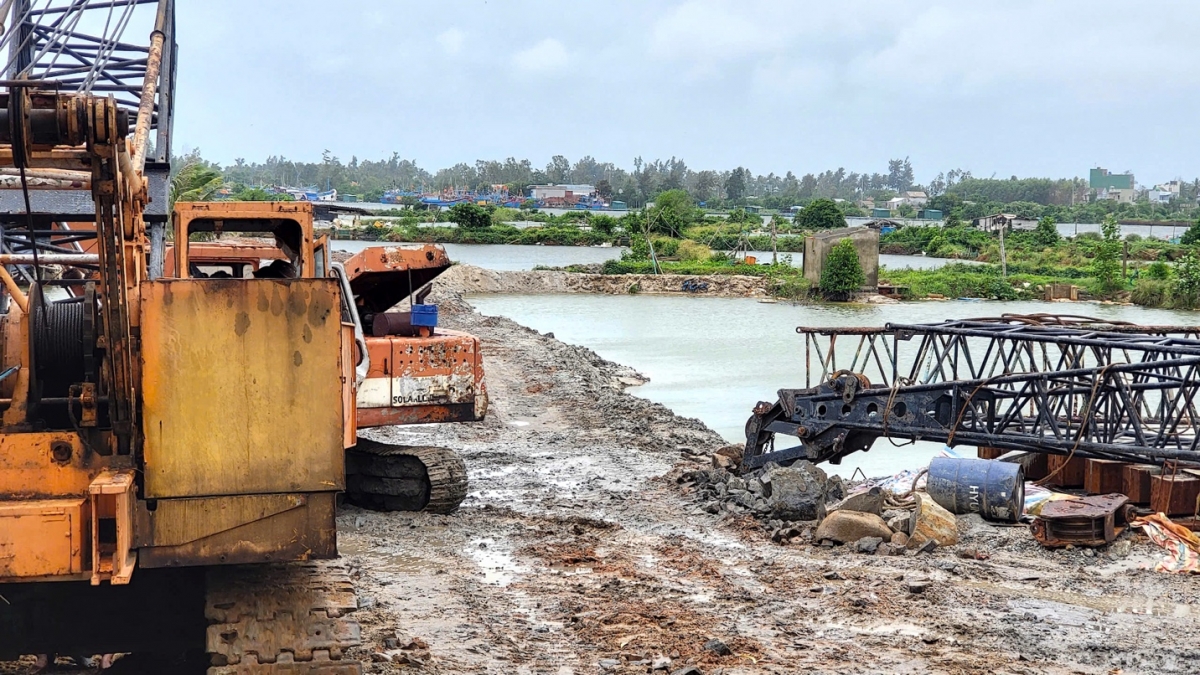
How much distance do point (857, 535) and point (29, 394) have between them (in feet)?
27.6

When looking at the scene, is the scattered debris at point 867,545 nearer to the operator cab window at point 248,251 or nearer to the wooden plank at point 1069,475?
the wooden plank at point 1069,475

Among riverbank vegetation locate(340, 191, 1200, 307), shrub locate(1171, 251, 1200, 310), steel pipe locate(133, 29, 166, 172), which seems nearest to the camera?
steel pipe locate(133, 29, 166, 172)

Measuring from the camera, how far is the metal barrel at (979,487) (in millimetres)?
13461

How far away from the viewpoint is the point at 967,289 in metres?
61.8

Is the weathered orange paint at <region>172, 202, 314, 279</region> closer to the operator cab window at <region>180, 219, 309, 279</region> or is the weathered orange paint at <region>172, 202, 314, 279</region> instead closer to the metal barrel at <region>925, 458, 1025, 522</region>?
the operator cab window at <region>180, 219, 309, 279</region>

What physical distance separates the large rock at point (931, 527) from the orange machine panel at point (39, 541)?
8.72 metres

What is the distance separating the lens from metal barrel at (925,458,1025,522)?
13.5 metres

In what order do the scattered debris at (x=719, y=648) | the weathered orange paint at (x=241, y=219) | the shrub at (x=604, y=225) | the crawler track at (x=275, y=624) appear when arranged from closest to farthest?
the crawler track at (x=275, y=624) → the scattered debris at (x=719, y=648) → the weathered orange paint at (x=241, y=219) → the shrub at (x=604, y=225)

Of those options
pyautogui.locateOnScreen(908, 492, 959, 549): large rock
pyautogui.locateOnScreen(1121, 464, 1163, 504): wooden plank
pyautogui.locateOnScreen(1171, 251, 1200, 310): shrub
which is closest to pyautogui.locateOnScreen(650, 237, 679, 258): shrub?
pyautogui.locateOnScreen(1171, 251, 1200, 310): shrub

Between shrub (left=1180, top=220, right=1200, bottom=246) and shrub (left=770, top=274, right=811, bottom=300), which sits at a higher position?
shrub (left=1180, top=220, right=1200, bottom=246)

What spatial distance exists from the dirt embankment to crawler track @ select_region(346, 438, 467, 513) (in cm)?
4911

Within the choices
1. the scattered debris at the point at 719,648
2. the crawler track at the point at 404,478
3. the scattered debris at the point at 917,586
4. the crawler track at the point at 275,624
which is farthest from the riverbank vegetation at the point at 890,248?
the crawler track at the point at 275,624

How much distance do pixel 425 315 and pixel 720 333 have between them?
33.0 m

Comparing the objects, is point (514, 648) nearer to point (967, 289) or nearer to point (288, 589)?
point (288, 589)
